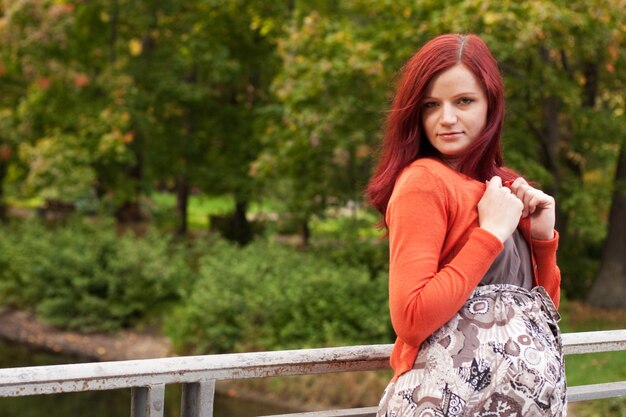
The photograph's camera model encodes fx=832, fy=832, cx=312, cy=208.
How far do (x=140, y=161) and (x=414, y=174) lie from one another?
59.1 ft

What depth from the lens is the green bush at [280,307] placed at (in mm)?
10977

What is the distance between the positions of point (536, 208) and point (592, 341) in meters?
0.71

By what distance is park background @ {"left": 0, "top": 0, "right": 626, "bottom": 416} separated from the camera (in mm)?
10766

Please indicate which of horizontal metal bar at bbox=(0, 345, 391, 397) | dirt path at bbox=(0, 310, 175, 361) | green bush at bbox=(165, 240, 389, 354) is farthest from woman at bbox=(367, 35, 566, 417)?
dirt path at bbox=(0, 310, 175, 361)

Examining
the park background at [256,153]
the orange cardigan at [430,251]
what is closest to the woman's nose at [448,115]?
the orange cardigan at [430,251]

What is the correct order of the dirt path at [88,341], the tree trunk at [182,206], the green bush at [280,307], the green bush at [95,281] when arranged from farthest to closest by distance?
the tree trunk at [182,206] → the green bush at [95,281] → the dirt path at [88,341] → the green bush at [280,307]

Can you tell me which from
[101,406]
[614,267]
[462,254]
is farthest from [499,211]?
[614,267]

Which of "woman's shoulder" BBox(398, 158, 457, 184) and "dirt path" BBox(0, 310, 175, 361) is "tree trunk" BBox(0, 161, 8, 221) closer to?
"dirt path" BBox(0, 310, 175, 361)

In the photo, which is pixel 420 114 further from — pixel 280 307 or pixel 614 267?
pixel 614 267

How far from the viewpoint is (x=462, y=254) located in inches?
67.0

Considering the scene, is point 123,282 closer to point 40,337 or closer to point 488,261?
point 40,337

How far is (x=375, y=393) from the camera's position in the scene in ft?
33.2

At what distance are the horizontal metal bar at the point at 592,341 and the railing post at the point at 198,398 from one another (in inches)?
39.3

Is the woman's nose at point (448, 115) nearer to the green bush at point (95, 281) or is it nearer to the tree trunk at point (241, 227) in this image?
the green bush at point (95, 281)
